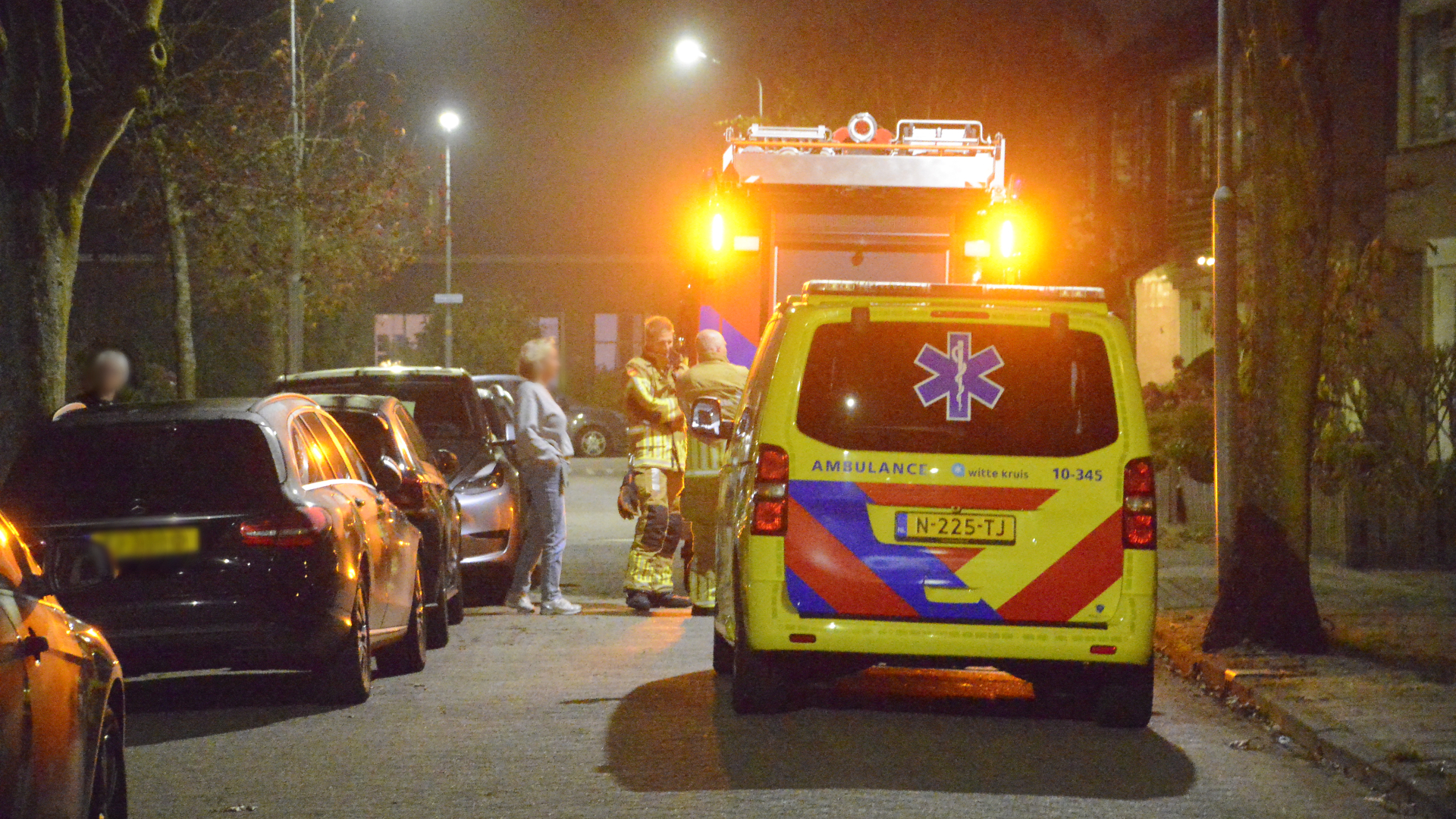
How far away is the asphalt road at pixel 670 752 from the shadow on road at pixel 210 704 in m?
0.02

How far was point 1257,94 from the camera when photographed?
33.3 feet

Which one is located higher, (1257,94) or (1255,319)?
(1257,94)

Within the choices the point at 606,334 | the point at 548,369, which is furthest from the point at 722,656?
the point at 606,334

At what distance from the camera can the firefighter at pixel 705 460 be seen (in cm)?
1170

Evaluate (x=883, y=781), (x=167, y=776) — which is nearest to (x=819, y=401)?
(x=883, y=781)

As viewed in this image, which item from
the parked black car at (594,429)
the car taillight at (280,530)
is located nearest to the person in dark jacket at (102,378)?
the car taillight at (280,530)

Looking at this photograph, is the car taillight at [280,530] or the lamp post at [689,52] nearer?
the car taillight at [280,530]

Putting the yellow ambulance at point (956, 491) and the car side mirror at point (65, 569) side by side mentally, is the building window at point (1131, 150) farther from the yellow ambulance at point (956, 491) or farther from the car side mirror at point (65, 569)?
the car side mirror at point (65, 569)

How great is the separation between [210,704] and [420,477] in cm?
248

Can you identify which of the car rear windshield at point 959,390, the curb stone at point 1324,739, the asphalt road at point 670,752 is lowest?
the asphalt road at point 670,752

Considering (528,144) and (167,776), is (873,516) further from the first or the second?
(528,144)

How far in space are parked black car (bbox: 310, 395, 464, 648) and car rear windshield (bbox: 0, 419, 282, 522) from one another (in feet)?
6.67

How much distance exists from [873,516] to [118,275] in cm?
4610

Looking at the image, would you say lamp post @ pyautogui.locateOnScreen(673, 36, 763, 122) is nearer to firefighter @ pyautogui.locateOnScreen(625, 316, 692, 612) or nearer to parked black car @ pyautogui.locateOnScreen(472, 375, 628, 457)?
parked black car @ pyautogui.locateOnScreen(472, 375, 628, 457)
